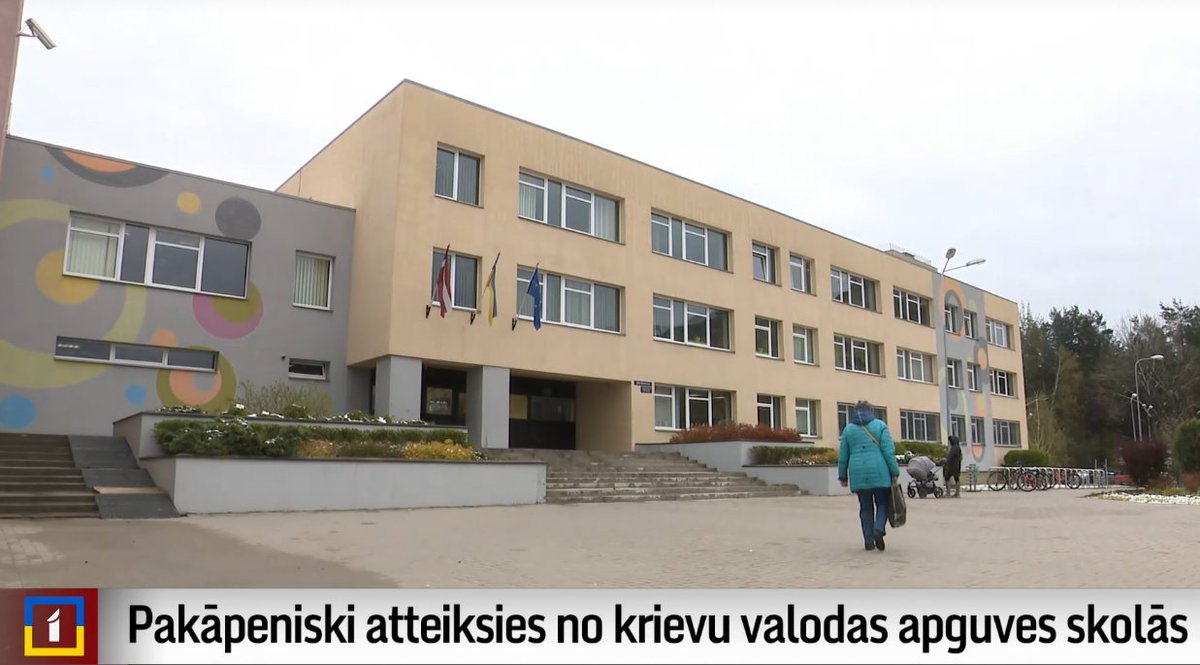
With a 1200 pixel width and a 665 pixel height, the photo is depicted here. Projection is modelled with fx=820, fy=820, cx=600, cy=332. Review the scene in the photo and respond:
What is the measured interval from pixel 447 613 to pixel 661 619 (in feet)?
4.63

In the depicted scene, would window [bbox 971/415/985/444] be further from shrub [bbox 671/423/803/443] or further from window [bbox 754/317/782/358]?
shrub [bbox 671/423/803/443]

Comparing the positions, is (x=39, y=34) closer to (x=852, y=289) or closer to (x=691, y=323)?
(x=691, y=323)

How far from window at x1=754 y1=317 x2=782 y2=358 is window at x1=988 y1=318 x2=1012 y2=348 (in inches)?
799

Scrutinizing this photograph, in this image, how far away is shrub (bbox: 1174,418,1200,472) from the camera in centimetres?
2219

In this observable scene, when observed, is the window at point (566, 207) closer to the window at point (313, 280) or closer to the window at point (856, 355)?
the window at point (313, 280)

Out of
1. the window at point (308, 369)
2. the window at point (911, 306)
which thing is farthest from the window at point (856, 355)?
the window at point (308, 369)

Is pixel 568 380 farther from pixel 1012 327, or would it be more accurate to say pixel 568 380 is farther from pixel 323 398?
pixel 1012 327

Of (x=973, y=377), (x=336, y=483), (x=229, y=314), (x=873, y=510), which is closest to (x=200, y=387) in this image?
(x=229, y=314)

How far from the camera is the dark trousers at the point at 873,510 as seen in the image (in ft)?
29.4

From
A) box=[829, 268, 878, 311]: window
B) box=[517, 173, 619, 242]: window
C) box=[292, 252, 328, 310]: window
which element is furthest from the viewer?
box=[829, 268, 878, 311]: window

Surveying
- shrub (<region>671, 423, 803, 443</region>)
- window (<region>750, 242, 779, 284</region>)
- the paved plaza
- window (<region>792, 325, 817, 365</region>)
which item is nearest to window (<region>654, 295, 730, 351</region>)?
window (<region>750, 242, 779, 284</region>)

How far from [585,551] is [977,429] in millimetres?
38974

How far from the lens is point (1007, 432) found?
45.5m

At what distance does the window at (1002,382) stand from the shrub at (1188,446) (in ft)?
73.4
